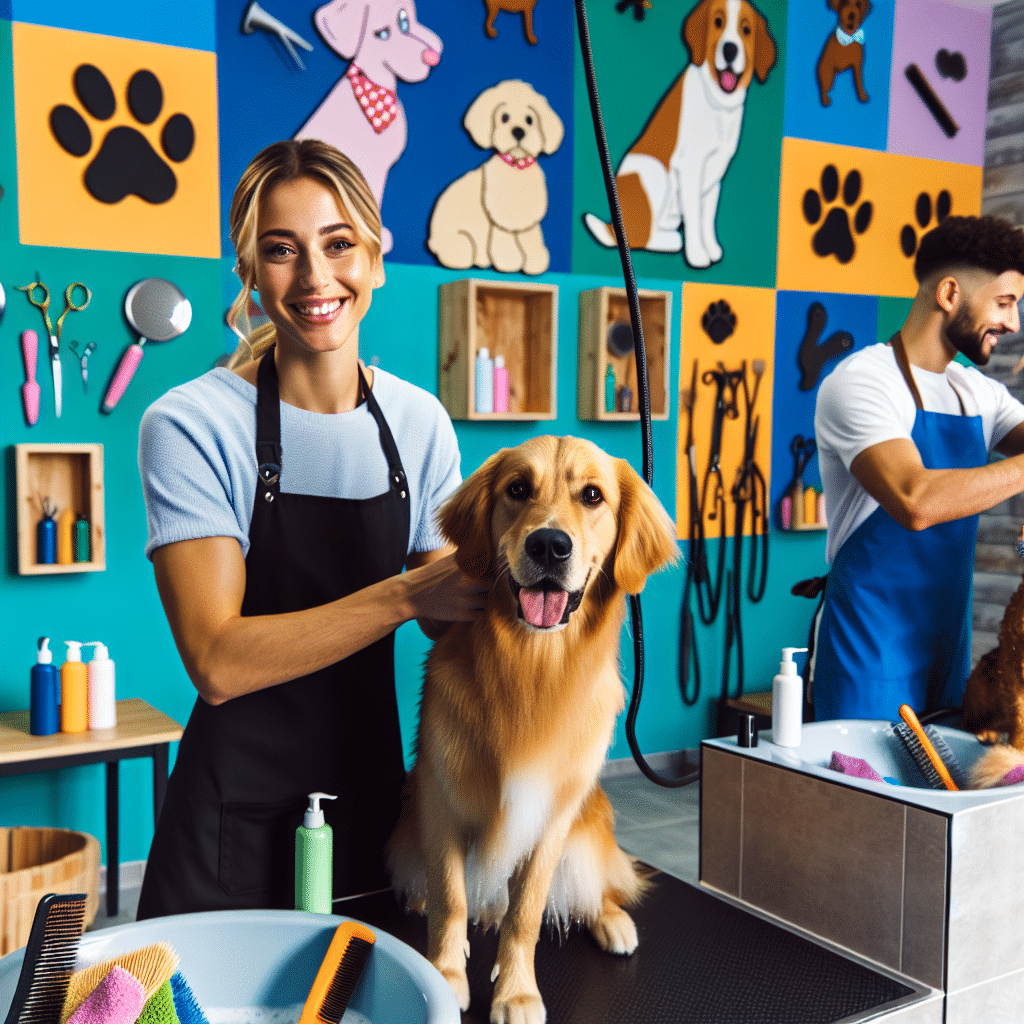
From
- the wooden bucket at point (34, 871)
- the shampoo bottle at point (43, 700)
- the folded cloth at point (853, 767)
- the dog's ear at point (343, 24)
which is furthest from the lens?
the dog's ear at point (343, 24)

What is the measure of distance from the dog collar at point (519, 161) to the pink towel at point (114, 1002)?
3720mm

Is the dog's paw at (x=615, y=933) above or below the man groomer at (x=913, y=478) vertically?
below

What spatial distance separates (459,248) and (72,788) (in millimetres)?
2495

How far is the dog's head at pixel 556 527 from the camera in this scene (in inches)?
45.6

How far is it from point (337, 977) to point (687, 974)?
1.50ft

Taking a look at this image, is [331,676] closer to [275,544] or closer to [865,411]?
[275,544]

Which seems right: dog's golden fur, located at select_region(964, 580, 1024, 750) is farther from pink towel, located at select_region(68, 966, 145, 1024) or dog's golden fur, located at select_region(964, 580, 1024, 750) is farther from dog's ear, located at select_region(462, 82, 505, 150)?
dog's ear, located at select_region(462, 82, 505, 150)

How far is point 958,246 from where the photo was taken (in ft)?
6.79

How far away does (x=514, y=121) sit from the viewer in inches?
158

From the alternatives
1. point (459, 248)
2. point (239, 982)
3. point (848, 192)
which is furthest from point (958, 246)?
point (848, 192)

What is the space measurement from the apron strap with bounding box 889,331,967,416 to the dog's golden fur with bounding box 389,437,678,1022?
1081 mm

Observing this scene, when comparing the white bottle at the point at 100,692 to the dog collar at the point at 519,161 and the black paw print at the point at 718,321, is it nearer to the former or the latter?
the dog collar at the point at 519,161

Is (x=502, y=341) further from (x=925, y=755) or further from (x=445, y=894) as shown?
(x=445, y=894)

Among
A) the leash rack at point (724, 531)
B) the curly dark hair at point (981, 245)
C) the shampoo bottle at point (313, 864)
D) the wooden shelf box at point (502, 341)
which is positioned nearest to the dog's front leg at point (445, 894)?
the shampoo bottle at point (313, 864)
